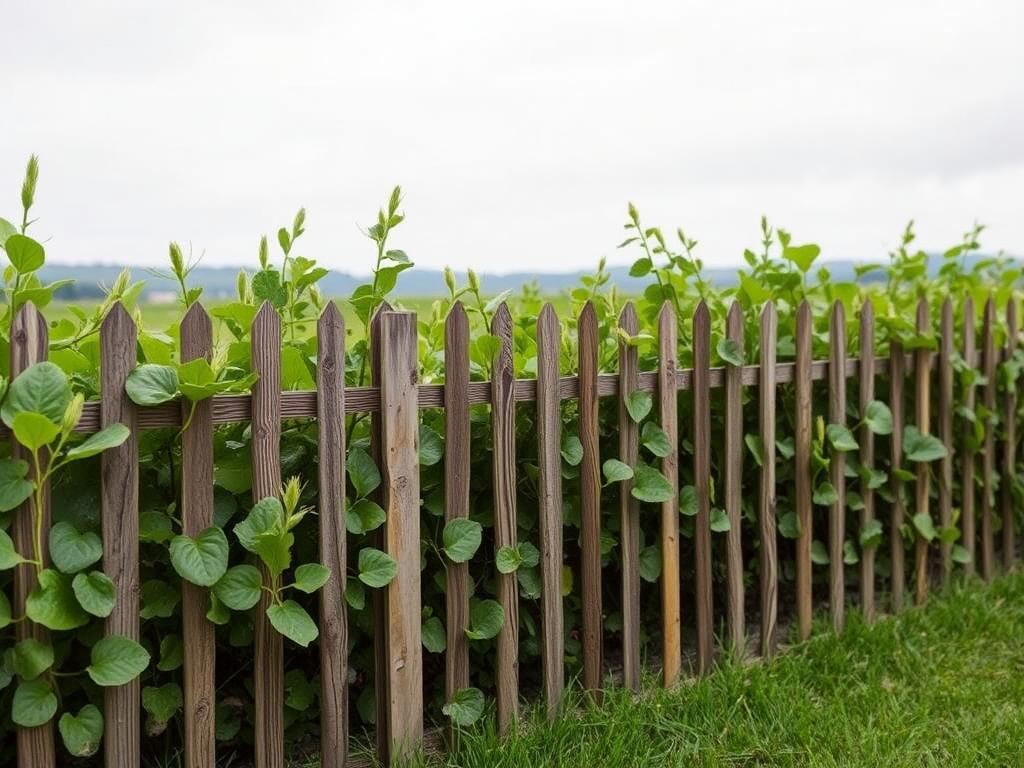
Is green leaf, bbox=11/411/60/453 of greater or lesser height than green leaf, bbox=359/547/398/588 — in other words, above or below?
above


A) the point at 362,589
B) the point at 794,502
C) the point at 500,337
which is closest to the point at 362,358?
the point at 500,337

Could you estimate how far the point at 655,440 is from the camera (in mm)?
3109

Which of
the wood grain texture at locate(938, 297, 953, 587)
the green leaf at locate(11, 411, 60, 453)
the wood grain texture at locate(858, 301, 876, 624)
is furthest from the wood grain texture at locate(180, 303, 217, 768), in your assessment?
the wood grain texture at locate(938, 297, 953, 587)

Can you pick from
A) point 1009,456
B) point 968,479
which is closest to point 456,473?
point 968,479

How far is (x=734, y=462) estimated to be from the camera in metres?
3.45

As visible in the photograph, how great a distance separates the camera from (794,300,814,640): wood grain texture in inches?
144

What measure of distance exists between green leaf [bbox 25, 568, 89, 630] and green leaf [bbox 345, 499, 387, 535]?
657 mm

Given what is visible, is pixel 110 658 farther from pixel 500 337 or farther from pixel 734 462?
pixel 734 462

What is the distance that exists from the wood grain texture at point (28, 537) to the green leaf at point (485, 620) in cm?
110

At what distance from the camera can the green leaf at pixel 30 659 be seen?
208cm

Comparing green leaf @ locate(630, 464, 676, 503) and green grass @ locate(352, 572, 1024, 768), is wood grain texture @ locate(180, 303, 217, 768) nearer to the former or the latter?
green grass @ locate(352, 572, 1024, 768)

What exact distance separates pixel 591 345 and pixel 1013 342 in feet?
9.59

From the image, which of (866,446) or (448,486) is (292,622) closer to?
(448,486)

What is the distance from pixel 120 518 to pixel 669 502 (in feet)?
5.80
